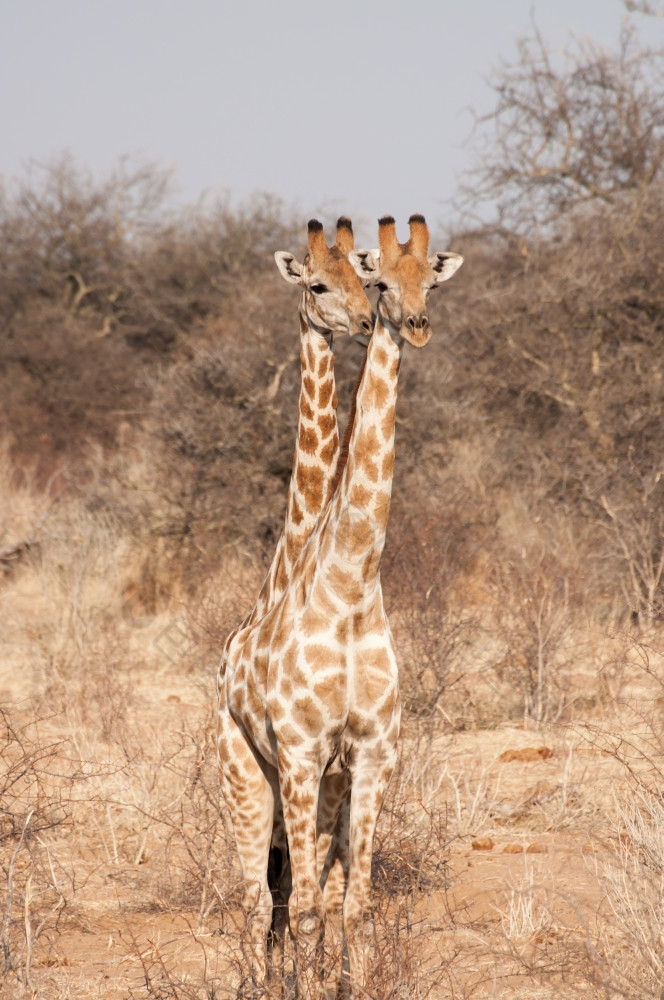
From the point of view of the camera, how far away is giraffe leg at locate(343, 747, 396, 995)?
335cm

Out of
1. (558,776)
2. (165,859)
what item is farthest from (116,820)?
(558,776)

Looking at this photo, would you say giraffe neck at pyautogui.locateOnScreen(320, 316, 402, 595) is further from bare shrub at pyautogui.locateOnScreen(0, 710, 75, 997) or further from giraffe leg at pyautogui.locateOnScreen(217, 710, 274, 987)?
bare shrub at pyautogui.locateOnScreen(0, 710, 75, 997)

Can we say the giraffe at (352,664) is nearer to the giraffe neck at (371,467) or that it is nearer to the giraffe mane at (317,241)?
the giraffe neck at (371,467)

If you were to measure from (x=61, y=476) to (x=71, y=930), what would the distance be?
935 centimetres

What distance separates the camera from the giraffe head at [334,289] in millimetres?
3654

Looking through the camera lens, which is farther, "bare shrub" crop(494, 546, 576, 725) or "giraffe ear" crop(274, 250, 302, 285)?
"bare shrub" crop(494, 546, 576, 725)

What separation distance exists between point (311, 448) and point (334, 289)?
1.92 ft

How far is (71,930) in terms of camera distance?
454 centimetres

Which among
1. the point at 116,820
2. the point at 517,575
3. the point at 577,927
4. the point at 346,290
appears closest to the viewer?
the point at 346,290

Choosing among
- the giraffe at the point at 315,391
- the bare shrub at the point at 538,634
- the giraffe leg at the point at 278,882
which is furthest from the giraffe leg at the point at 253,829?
the bare shrub at the point at 538,634

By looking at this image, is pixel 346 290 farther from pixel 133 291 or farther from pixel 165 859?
pixel 133 291

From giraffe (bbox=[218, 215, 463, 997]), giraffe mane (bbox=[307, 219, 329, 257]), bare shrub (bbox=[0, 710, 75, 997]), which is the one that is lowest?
bare shrub (bbox=[0, 710, 75, 997])

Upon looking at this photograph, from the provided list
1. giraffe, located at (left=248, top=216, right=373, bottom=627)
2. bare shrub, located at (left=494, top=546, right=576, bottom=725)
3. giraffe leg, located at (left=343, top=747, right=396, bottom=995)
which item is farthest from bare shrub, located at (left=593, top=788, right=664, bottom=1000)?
bare shrub, located at (left=494, top=546, right=576, bottom=725)

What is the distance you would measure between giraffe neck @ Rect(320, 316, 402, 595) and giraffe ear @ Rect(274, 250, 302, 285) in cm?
95
